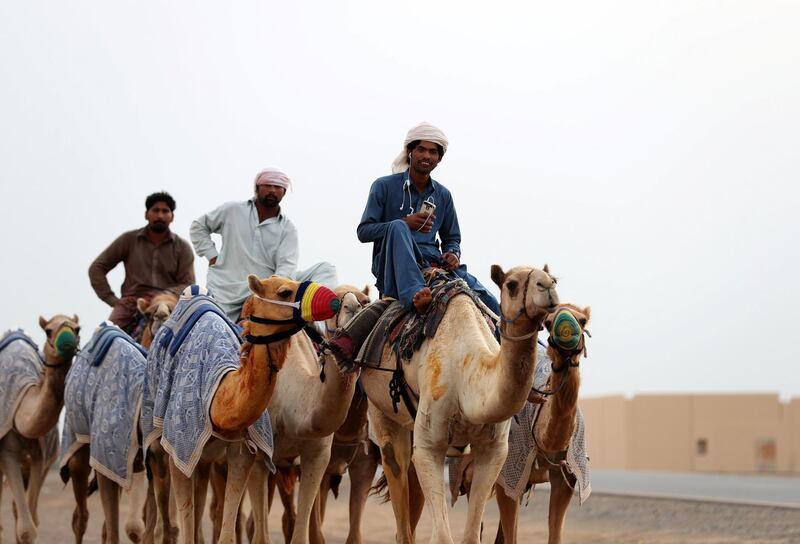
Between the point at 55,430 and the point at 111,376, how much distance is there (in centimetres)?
311

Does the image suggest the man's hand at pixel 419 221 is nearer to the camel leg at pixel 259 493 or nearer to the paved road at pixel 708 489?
the camel leg at pixel 259 493

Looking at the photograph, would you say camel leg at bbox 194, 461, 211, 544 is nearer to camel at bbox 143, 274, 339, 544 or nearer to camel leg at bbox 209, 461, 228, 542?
camel leg at bbox 209, 461, 228, 542

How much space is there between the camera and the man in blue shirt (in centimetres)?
954

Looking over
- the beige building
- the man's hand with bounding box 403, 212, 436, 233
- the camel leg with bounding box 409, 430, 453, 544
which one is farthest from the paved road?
the camel leg with bounding box 409, 430, 453, 544

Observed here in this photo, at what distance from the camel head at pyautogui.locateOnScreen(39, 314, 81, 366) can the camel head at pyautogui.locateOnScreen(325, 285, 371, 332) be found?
9.45ft

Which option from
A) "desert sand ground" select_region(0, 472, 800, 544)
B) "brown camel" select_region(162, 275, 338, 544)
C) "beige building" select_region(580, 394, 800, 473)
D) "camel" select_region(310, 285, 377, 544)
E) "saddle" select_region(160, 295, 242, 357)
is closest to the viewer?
"brown camel" select_region(162, 275, 338, 544)

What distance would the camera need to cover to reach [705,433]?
132ft

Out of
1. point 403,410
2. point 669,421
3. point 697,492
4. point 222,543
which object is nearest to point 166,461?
point 222,543

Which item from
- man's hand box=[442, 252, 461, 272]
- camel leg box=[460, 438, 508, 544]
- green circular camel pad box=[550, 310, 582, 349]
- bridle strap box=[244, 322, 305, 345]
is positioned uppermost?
man's hand box=[442, 252, 461, 272]

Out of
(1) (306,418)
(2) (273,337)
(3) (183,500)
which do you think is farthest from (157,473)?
(2) (273,337)

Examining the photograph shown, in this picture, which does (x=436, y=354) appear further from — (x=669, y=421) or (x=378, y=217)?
(x=669, y=421)

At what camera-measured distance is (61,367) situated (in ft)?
43.2

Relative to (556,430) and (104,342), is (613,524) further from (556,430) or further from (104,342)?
(556,430)

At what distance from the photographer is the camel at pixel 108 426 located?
37.1ft
